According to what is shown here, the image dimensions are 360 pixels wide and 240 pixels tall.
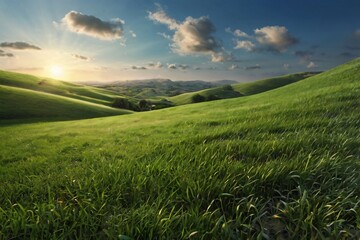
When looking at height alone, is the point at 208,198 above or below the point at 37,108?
above

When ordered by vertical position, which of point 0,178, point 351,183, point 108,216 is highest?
point 351,183

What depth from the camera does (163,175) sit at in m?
5.92

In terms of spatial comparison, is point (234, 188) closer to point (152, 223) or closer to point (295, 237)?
point (295, 237)

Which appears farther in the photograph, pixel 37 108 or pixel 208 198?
pixel 37 108

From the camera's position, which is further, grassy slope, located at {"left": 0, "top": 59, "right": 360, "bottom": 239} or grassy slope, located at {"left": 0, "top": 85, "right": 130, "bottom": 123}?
grassy slope, located at {"left": 0, "top": 85, "right": 130, "bottom": 123}

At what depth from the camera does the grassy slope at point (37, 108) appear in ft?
186

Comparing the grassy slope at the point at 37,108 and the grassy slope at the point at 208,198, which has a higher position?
the grassy slope at the point at 208,198

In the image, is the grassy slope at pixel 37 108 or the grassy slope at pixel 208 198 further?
the grassy slope at pixel 37 108

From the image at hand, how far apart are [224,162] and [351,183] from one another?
270 centimetres

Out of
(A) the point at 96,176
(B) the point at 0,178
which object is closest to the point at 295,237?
(A) the point at 96,176

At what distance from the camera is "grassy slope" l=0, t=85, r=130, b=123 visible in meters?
56.8

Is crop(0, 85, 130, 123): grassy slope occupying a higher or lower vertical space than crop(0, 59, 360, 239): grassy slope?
lower

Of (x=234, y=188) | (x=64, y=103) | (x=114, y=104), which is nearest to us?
(x=234, y=188)

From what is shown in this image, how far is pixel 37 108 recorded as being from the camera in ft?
213
